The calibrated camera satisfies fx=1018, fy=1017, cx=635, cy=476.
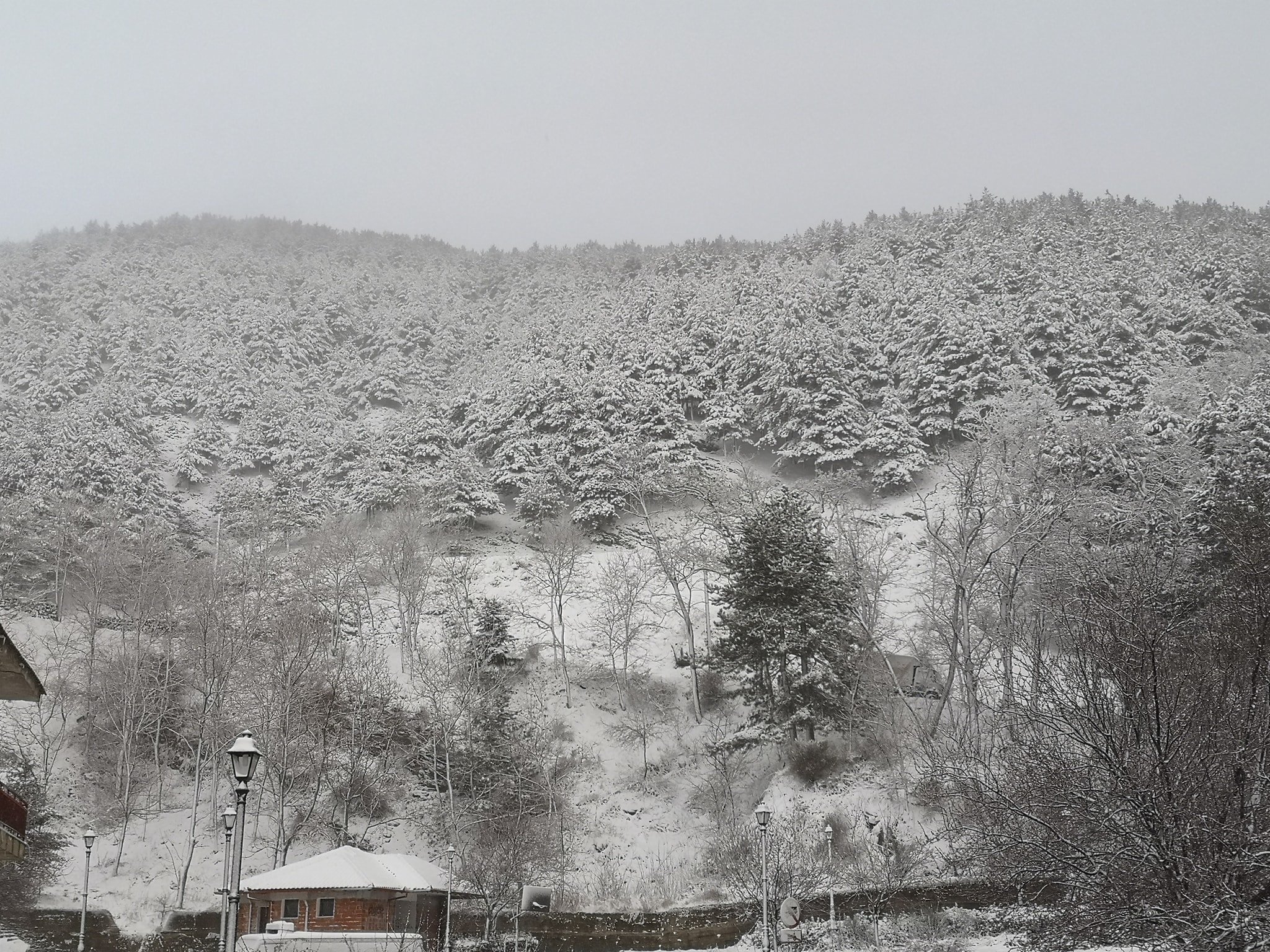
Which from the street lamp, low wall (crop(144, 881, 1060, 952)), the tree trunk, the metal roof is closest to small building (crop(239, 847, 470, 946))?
the street lamp

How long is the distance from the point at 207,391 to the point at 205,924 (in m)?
52.8

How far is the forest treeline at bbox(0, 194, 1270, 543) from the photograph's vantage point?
188 feet

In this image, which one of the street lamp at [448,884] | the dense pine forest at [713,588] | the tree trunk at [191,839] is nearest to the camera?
the dense pine forest at [713,588]

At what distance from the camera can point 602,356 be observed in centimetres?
6575

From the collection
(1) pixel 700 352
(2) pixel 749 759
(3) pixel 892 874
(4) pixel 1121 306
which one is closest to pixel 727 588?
(2) pixel 749 759

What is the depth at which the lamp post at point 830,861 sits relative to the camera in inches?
1098

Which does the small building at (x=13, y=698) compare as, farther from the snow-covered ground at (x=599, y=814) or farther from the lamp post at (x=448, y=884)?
the snow-covered ground at (x=599, y=814)

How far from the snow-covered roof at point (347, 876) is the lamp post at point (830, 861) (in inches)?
453

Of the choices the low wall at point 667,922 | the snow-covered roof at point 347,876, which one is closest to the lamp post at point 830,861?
the low wall at point 667,922

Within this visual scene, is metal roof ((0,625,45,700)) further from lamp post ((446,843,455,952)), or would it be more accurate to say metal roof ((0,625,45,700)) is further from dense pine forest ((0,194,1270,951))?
lamp post ((446,843,455,952))

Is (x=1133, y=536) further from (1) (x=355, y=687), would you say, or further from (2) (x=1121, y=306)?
(2) (x=1121, y=306)

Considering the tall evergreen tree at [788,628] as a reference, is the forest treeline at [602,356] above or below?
→ above

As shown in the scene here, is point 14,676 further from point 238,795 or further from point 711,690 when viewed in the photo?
point 711,690

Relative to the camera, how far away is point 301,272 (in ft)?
349
